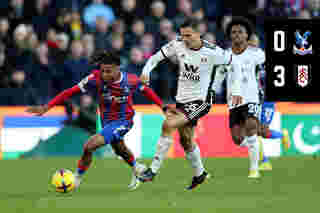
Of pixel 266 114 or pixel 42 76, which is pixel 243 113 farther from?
pixel 42 76

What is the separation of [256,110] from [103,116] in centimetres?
Result: 321

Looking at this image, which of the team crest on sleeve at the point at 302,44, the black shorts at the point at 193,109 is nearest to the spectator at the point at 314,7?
the team crest on sleeve at the point at 302,44

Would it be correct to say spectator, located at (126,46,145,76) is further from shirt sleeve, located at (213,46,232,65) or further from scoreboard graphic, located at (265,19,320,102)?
shirt sleeve, located at (213,46,232,65)

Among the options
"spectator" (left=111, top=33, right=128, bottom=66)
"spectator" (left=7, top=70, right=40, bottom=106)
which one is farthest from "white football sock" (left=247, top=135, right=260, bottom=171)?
"spectator" (left=7, top=70, right=40, bottom=106)

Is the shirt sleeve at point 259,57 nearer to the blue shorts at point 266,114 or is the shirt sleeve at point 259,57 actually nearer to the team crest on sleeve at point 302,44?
the team crest on sleeve at point 302,44

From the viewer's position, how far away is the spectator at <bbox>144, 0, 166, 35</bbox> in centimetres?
1834

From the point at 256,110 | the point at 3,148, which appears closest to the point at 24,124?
the point at 3,148

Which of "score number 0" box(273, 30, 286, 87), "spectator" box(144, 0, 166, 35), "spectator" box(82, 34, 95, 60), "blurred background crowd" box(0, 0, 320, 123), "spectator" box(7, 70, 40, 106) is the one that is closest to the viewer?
"score number 0" box(273, 30, 286, 87)

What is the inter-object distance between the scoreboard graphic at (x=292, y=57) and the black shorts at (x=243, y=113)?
0.98 m

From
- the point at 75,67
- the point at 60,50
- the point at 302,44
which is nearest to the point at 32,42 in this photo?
the point at 60,50

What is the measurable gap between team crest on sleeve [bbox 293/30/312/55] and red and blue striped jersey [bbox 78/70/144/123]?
2459 millimetres

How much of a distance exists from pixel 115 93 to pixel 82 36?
7.35 metres

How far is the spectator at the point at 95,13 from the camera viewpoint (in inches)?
717

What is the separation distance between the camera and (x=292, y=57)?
464 inches
